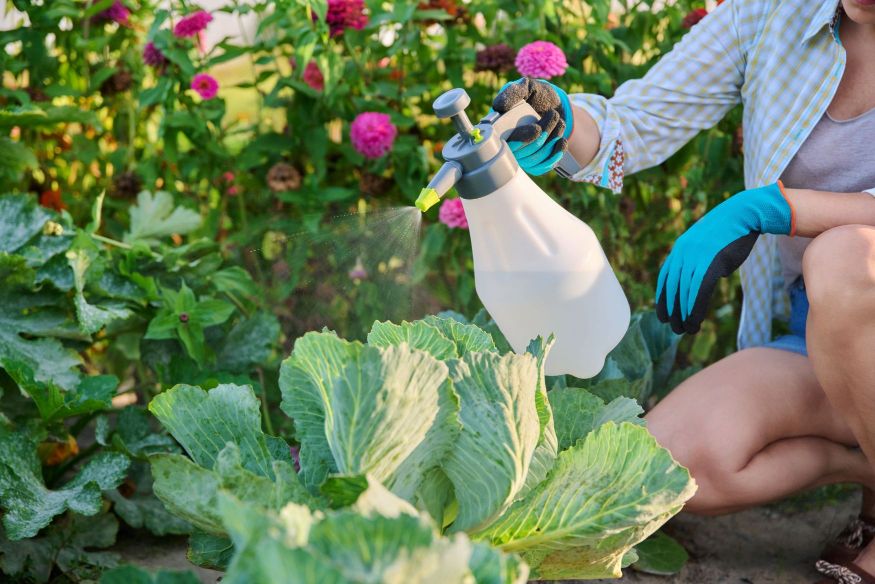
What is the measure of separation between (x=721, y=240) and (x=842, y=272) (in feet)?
0.62

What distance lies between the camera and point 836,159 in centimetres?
183

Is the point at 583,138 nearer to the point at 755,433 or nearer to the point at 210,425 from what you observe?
the point at 755,433

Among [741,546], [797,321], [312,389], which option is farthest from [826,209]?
[312,389]

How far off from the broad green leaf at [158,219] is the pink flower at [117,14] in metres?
0.52

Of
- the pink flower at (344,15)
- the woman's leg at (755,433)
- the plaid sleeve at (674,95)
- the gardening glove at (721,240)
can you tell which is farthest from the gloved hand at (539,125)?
the pink flower at (344,15)

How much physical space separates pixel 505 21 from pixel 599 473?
151 cm

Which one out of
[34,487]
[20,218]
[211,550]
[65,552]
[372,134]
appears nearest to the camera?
[211,550]

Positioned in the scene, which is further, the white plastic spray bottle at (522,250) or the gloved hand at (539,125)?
the gloved hand at (539,125)

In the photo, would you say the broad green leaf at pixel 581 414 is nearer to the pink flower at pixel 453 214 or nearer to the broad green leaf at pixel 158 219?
the pink flower at pixel 453 214

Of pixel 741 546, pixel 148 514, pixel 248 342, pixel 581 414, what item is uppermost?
pixel 581 414

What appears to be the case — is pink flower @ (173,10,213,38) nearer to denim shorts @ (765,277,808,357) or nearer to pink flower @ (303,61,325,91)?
pink flower @ (303,61,325,91)

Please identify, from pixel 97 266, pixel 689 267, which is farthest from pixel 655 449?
pixel 97 266

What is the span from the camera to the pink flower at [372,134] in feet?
Result: 7.28

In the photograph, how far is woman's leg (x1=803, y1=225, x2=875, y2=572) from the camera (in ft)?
5.06
